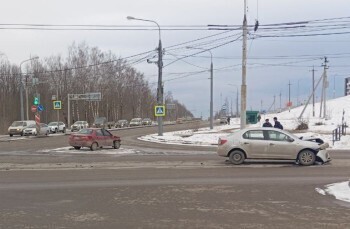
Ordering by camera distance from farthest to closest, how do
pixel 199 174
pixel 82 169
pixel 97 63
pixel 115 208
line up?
pixel 97 63 → pixel 82 169 → pixel 199 174 → pixel 115 208

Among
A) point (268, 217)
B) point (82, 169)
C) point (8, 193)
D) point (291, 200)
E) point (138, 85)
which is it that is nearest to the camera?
point (268, 217)

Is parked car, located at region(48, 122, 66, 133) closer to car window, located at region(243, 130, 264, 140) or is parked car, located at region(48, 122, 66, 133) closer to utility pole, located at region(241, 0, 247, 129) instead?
utility pole, located at region(241, 0, 247, 129)

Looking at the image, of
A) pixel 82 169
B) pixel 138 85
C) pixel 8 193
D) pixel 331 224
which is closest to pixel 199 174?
pixel 82 169

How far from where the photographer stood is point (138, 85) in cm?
11081

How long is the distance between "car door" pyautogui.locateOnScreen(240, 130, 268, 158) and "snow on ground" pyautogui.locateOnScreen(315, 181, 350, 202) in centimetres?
630

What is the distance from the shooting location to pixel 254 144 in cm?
1875

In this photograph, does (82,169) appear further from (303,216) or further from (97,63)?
(97,63)

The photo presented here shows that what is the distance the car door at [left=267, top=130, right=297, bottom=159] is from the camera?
1848 cm

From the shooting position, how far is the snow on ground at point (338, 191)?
34.4ft

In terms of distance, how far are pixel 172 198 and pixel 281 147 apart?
9.01m

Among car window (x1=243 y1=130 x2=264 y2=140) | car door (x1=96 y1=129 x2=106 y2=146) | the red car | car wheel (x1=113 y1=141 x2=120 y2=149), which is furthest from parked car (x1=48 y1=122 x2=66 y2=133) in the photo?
car window (x1=243 y1=130 x2=264 y2=140)

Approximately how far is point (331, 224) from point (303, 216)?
73 cm

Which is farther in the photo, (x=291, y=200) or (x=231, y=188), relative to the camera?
(x=231, y=188)

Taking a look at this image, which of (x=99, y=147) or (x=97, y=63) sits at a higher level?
(x=97, y=63)
